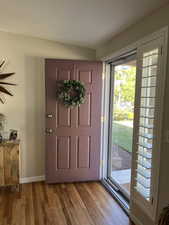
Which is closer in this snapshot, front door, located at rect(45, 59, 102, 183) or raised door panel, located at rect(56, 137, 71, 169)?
front door, located at rect(45, 59, 102, 183)

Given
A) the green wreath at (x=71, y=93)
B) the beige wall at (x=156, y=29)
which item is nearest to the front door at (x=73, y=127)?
the green wreath at (x=71, y=93)

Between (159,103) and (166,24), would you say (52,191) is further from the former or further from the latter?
(166,24)

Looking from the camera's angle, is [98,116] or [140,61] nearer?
[140,61]

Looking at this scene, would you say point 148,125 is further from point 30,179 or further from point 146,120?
point 30,179

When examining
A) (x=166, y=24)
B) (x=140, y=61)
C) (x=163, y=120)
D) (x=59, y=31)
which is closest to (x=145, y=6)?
(x=166, y=24)

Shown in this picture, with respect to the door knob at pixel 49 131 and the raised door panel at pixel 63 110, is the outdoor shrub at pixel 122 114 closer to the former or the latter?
the raised door panel at pixel 63 110

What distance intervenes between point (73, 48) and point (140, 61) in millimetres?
1559

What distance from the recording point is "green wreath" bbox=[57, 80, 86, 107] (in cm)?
294

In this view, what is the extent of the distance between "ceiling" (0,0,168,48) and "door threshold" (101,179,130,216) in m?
2.34

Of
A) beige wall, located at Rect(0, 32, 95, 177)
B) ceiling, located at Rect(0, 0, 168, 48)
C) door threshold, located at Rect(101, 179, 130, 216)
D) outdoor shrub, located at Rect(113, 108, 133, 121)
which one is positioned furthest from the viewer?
beige wall, located at Rect(0, 32, 95, 177)

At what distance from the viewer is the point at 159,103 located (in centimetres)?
180

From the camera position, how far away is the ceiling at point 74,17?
183cm

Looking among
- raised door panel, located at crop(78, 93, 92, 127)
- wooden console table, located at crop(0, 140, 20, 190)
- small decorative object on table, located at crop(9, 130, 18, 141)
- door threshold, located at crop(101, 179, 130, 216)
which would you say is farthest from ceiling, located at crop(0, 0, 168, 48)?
door threshold, located at crop(101, 179, 130, 216)

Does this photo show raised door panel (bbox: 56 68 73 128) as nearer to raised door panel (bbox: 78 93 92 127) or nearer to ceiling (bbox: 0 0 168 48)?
raised door panel (bbox: 78 93 92 127)
